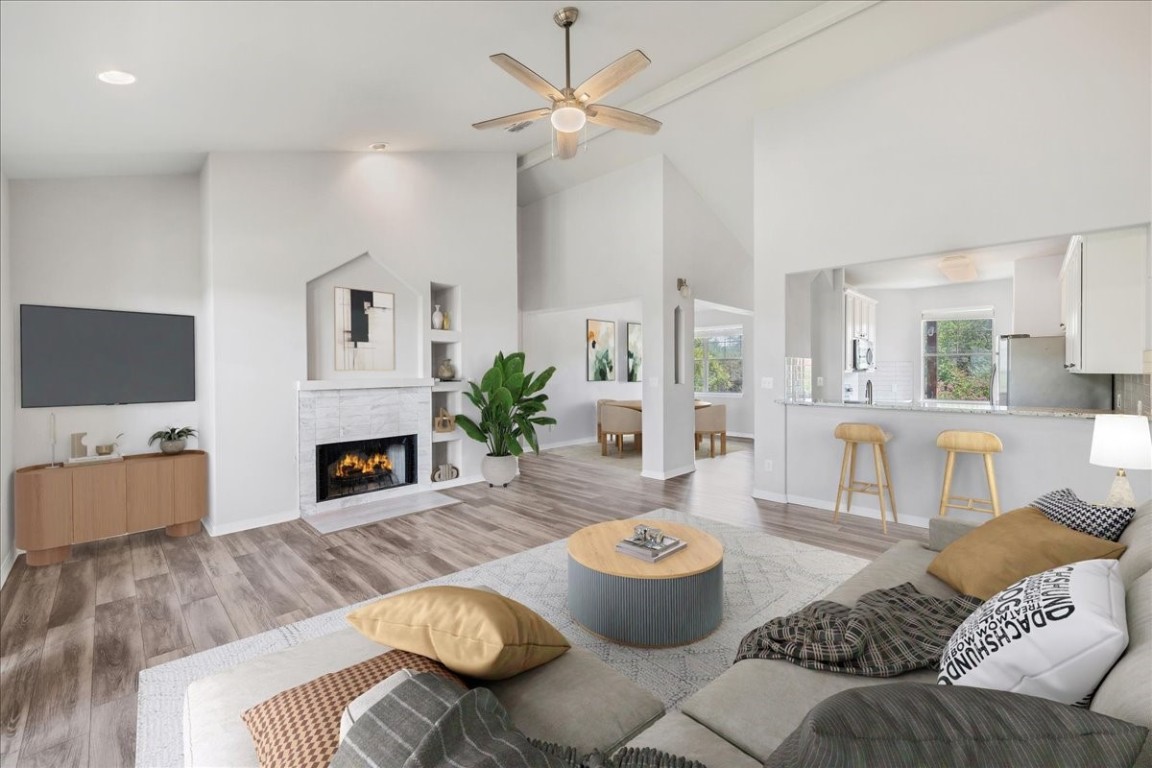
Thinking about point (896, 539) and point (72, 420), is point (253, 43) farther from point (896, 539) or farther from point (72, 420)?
point (896, 539)

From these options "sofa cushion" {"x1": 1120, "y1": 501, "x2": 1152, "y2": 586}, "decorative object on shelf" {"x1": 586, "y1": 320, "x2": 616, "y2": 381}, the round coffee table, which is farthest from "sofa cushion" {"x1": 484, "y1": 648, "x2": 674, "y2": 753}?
"decorative object on shelf" {"x1": 586, "y1": 320, "x2": 616, "y2": 381}

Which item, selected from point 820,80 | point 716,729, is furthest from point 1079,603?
point 820,80

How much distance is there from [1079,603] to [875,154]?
4.20 meters

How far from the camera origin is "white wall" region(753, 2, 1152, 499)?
11.0 feet

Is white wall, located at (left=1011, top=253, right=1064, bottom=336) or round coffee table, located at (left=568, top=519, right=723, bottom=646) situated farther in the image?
white wall, located at (left=1011, top=253, right=1064, bottom=336)

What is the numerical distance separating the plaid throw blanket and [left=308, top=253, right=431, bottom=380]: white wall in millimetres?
4458

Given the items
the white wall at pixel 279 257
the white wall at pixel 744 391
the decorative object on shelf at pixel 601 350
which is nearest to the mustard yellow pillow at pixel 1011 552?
the white wall at pixel 279 257

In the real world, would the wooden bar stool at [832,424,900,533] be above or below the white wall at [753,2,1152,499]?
below

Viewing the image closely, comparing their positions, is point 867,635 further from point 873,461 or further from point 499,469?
point 499,469

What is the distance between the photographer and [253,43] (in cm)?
282

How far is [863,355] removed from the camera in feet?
20.1

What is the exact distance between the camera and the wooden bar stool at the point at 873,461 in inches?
163

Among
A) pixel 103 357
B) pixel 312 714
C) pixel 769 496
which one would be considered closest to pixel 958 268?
pixel 769 496

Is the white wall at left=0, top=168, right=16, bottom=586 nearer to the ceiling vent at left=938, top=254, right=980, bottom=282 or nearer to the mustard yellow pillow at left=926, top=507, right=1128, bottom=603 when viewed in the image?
the mustard yellow pillow at left=926, top=507, right=1128, bottom=603
